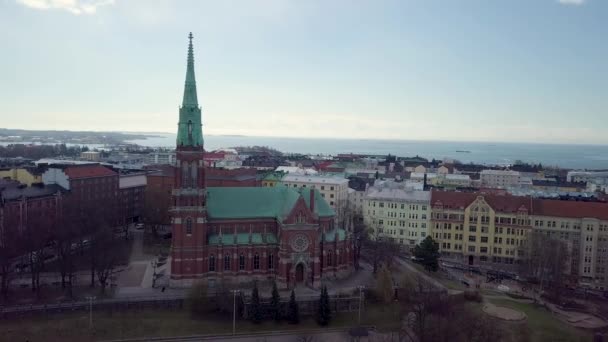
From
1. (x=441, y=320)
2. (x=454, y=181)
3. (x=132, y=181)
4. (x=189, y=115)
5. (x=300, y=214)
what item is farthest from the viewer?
(x=454, y=181)

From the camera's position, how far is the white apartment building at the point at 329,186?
379ft

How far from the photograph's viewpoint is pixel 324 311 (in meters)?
57.2

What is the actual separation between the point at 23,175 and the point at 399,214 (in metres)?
78.8

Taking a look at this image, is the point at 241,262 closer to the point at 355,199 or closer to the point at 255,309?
the point at 255,309

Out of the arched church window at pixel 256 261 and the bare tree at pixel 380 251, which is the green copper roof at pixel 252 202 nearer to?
the arched church window at pixel 256 261

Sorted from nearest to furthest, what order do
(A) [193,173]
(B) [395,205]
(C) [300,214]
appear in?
1. (A) [193,173]
2. (C) [300,214]
3. (B) [395,205]

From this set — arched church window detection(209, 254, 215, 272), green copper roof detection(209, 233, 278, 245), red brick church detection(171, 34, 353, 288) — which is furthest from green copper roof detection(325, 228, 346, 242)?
arched church window detection(209, 254, 215, 272)

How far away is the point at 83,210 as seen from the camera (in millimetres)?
92125

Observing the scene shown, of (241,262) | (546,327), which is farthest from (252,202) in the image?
(546,327)

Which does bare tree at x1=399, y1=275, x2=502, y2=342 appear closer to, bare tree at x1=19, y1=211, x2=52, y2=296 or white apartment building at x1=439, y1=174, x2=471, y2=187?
bare tree at x1=19, y1=211, x2=52, y2=296

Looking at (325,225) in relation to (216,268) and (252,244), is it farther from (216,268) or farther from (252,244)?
(216,268)

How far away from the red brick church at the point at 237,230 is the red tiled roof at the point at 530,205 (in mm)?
29149

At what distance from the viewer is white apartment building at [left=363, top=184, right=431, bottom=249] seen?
94812 mm

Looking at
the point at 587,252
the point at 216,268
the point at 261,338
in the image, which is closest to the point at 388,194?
the point at 587,252
